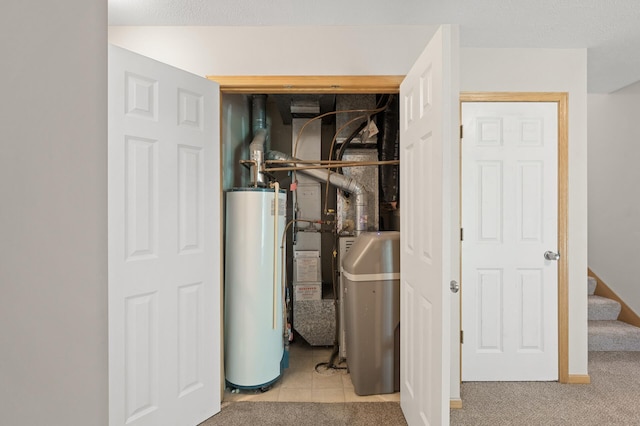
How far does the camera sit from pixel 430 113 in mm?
1609

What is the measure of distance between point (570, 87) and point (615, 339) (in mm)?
2270

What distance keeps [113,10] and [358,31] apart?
1.49m

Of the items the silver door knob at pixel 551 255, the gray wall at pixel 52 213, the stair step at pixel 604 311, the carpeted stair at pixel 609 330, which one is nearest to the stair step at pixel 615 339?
the carpeted stair at pixel 609 330

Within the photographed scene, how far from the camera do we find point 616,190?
3506 mm

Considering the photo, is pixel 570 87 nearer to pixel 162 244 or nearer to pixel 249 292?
pixel 249 292

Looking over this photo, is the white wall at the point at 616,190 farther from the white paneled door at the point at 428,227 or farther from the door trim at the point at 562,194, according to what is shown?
the white paneled door at the point at 428,227

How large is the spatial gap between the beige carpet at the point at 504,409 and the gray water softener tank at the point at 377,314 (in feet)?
0.57

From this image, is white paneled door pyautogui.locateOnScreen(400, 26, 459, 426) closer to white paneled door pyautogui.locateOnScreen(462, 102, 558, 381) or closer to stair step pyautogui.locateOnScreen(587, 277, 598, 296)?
white paneled door pyautogui.locateOnScreen(462, 102, 558, 381)

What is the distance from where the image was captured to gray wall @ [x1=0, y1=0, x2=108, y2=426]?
29cm

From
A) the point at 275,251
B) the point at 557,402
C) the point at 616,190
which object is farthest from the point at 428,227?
the point at 616,190

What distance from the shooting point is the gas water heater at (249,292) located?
238cm

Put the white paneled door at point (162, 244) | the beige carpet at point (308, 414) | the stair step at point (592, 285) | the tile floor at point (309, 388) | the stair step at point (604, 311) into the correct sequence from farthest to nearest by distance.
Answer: the stair step at point (592, 285) → the stair step at point (604, 311) → the tile floor at point (309, 388) → the beige carpet at point (308, 414) → the white paneled door at point (162, 244)

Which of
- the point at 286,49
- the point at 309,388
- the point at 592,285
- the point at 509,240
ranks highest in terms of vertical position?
the point at 286,49

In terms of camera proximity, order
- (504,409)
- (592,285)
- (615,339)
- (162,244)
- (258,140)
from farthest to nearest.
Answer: (592,285) < (615,339) < (258,140) < (504,409) < (162,244)
